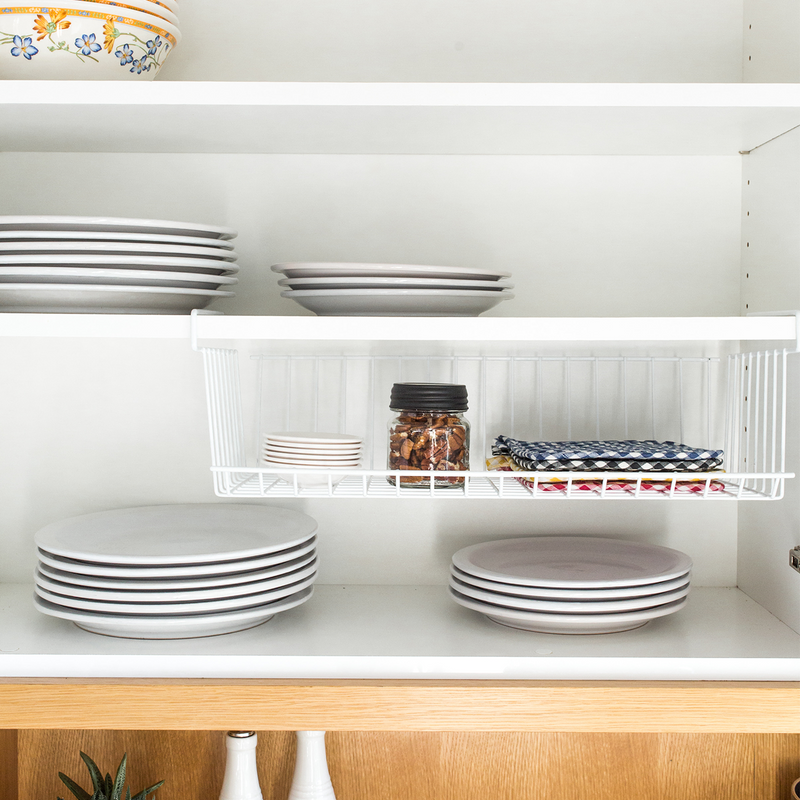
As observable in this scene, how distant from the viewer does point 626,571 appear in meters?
1.00

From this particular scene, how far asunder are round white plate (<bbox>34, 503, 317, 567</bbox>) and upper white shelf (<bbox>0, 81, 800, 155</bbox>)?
495 mm

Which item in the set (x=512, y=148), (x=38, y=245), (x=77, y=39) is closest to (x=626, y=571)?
(x=512, y=148)

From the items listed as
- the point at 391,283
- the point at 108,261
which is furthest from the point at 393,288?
the point at 108,261

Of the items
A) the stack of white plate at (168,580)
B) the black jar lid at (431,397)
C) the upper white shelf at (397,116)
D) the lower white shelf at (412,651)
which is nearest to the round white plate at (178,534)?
the stack of white plate at (168,580)

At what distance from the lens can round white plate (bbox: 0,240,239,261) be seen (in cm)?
89

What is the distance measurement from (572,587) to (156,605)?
47 centimetres

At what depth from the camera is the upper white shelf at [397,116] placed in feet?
2.82

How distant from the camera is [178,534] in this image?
3.38ft

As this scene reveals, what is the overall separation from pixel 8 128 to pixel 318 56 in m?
0.42

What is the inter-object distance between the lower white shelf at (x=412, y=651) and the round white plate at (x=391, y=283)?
1.34 ft

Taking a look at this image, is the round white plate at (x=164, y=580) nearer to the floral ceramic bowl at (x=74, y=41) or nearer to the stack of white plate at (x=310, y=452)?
the stack of white plate at (x=310, y=452)

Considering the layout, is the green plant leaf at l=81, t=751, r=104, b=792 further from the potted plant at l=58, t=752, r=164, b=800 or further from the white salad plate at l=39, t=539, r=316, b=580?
the white salad plate at l=39, t=539, r=316, b=580

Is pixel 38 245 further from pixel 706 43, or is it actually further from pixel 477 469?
pixel 706 43

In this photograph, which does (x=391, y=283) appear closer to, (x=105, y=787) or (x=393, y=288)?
(x=393, y=288)
